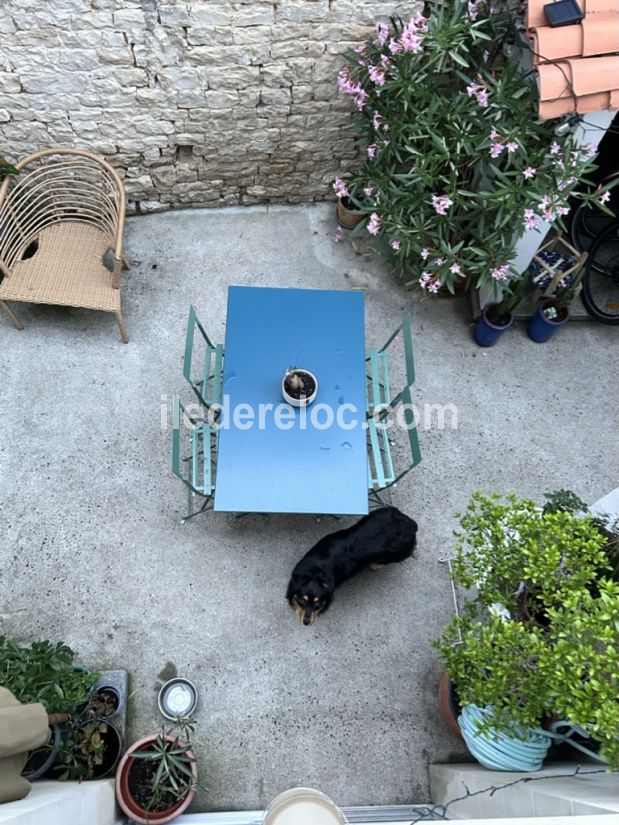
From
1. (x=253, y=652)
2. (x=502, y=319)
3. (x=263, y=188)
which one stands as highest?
(x=263, y=188)

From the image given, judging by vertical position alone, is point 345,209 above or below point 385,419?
above

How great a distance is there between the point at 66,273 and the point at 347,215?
6.21 ft

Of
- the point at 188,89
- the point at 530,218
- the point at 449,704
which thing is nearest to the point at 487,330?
the point at 530,218

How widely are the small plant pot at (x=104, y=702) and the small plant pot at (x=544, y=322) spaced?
324 cm

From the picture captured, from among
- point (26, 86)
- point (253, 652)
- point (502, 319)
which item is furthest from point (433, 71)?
point (253, 652)

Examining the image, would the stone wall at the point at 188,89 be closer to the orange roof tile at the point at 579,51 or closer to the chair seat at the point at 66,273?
the chair seat at the point at 66,273

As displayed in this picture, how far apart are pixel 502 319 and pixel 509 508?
6.21 feet

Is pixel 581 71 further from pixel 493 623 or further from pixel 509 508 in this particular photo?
pixel 493 623

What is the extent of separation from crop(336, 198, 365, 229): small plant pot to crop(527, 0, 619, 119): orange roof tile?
1.48 meters

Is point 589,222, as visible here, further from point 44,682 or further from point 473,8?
point 44,682

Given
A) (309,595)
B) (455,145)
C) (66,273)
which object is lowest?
(309,595)

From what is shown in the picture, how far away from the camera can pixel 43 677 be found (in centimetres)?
238

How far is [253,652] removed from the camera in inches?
120

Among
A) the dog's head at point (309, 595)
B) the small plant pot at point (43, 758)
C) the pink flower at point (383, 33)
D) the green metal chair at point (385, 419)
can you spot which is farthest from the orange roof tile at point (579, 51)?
the small plant pot at point (43, 758)
